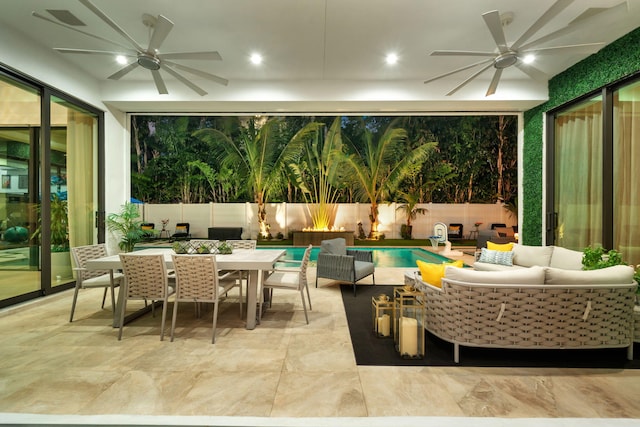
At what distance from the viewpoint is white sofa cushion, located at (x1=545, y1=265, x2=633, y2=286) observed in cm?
246

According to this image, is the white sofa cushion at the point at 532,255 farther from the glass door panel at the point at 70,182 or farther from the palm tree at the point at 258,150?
the glass door panel at the point at 70,182

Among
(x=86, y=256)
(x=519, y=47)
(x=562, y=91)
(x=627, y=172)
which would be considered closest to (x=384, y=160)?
(x=562, y=91)

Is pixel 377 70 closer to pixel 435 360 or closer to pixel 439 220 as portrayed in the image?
pixel 435 360

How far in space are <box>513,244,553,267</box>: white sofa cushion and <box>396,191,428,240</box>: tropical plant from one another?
655cm

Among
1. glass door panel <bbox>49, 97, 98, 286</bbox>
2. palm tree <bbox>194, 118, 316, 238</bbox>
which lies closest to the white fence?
palm tree <bbox>194, 118, 316, 238</bbox>

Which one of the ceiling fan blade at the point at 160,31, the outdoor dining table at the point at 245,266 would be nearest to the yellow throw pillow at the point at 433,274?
the outdoor dining table at the point at 245,266

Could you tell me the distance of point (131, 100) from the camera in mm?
5402

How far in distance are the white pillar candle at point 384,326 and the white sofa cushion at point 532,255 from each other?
2.78 metres

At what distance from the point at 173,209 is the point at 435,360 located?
38.7ft

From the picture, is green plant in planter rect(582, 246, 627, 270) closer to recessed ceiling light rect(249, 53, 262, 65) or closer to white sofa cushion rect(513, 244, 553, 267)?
white sofa cushion rect(513, 244, 553, 267)

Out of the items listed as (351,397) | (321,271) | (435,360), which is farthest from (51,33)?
(435,360)

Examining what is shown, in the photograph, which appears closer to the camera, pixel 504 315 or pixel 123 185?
pixel 504 315

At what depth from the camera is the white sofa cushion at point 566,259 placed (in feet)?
12.4

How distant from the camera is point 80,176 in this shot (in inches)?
203
